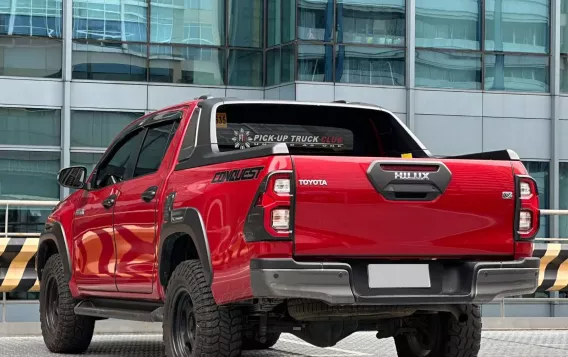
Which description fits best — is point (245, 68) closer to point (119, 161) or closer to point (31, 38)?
point (31, 38)

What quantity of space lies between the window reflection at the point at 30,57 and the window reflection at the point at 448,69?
785 centimetres

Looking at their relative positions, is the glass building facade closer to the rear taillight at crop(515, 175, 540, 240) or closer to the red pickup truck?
the red pickup truck

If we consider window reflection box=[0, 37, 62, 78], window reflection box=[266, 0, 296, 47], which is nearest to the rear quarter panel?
window reflection box=[266, 0, 296, 47]

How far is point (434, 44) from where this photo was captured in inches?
1064

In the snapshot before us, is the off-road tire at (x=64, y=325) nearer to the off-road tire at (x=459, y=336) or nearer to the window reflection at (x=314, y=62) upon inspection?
the off-road tire at (x=459, y=336)

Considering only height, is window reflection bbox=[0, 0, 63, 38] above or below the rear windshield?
above

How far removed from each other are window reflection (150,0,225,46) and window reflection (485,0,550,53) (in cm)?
597

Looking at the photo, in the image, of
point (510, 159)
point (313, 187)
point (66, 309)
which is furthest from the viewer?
point (66, 309)

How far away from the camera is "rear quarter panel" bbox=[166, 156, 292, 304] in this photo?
660cm

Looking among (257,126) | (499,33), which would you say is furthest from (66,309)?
(499,33)

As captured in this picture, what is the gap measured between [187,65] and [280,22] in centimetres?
225

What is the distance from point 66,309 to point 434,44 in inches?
728

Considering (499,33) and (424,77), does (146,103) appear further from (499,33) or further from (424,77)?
(499,33)

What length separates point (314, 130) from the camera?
8578 mm
